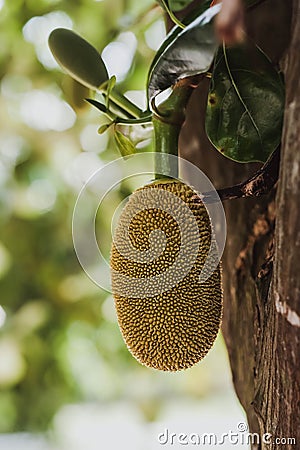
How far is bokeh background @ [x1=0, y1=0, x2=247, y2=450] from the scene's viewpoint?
95 cm

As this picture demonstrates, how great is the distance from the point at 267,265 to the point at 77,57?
0.63 feet

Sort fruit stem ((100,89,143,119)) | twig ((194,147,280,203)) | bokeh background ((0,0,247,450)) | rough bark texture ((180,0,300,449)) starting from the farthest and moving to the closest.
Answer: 1. bokeh background ((0,0,247,450))
2. fruit stem ((100,89,143,119))
3. twig ((194,147,280,203))
4. rough bark texture ((180,0,300,449))

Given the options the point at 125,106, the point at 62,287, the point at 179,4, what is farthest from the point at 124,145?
the point at 62,287

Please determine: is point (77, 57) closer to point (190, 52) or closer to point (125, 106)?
point (125, 106)

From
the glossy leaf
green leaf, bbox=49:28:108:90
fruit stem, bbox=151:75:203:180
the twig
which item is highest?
green leaf, bbox=49:28:108:90

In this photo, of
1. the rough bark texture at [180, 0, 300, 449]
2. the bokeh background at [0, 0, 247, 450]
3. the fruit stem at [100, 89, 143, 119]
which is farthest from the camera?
the bokeh background at [0, 0, 247, 450]

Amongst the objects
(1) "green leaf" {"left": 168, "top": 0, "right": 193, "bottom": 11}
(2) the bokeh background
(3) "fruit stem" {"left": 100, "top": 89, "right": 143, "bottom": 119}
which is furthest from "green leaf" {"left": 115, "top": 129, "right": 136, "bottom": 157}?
(2) the bokeh background

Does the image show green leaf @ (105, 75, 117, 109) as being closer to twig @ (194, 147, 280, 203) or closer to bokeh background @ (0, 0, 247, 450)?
twig @ (194, 147, 280, 203)

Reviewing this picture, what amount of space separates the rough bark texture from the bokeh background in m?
0.28

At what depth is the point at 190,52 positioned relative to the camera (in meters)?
0.35

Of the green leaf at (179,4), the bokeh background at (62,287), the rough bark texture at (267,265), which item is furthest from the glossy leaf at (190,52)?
the bokeh background at (62,287)

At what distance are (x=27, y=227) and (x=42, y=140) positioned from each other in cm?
13

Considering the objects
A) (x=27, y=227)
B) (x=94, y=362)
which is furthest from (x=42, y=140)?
(x=94, y=362)

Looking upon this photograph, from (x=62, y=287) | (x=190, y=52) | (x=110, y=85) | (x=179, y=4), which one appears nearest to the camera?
(x=190, y=52)
